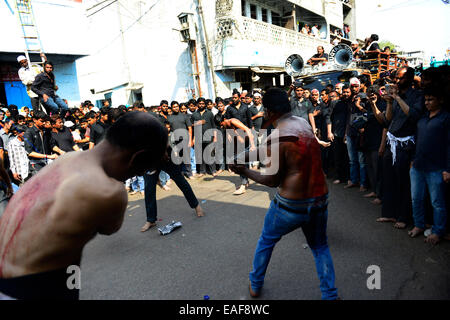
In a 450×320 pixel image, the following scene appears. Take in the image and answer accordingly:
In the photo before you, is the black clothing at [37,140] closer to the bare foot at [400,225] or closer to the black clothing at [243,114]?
the black clothing at [243,114]

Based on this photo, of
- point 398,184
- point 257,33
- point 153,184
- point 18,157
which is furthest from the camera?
point 257,33

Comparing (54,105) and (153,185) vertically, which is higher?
(54,105)

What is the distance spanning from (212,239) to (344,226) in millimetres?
1851

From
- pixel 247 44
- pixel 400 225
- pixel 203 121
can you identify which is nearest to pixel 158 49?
pixel 247 44

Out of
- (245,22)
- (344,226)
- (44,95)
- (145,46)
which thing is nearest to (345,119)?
(344,226)

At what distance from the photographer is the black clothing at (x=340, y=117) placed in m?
5.49

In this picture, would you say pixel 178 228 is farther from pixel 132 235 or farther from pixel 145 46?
pixel 145 46

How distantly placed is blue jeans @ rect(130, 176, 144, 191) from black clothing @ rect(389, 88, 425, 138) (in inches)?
200

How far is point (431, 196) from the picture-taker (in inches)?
127

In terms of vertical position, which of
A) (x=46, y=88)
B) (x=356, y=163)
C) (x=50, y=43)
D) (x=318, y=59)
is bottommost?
(x=356, y=163)

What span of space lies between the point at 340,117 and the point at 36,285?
18.3 feet

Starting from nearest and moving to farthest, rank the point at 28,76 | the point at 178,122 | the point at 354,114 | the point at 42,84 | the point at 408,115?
the point at 408,115 < the point at 354,114 < the point at 178,122 < the point at 42,84 < the point at 28,76

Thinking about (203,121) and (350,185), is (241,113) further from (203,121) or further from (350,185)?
(350,185)

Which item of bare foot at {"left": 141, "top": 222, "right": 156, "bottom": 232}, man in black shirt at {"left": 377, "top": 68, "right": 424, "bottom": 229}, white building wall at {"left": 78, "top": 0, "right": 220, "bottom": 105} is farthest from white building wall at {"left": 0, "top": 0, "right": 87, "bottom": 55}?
man in black shirt at {"left": 377, "top": 68, "right": 424, "bottom": 229}
